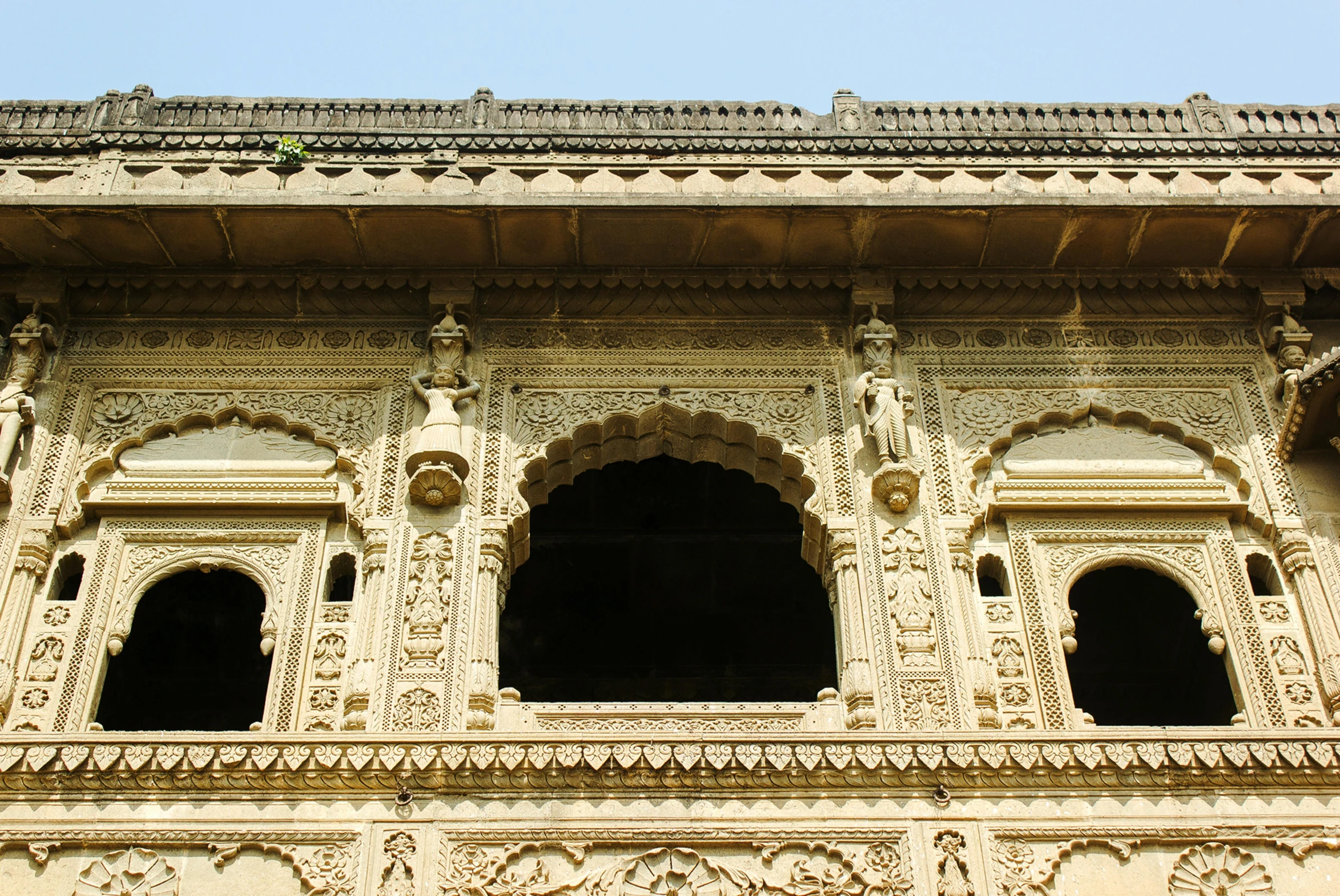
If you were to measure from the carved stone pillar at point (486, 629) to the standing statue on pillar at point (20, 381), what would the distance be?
266 centimetres

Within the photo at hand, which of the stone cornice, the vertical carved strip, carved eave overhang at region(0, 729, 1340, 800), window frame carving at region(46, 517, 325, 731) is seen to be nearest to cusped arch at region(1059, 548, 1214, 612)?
the vertical carved strip

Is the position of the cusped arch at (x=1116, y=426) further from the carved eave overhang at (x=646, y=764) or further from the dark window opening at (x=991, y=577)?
the carved eave overhang at (x=646, y=764)

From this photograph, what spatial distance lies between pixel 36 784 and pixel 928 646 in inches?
171

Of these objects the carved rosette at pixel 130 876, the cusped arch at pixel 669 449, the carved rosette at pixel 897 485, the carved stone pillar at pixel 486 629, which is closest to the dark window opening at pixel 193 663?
the cusped arch at pixel 669 449

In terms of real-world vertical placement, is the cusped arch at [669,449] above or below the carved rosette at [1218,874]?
above

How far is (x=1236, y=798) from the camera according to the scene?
746cm

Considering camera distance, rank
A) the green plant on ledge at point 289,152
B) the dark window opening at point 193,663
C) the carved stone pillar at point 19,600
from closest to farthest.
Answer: the carved stone pillar at point 19,600, the green plant on ledge at point 289,152, the dark window opening at point 193,663

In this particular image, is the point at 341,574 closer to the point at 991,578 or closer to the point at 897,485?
the point at 897,485

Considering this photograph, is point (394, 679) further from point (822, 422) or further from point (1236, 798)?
point (1236, 798)

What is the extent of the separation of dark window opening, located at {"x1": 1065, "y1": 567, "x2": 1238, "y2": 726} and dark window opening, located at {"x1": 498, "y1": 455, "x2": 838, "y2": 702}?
1933 mm

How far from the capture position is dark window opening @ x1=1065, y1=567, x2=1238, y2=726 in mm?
11805

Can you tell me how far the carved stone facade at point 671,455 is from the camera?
291 inches

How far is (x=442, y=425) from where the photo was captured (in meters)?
8.88

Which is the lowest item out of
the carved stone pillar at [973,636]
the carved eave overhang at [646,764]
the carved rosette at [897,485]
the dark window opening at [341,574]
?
the carved eave overhang at [646,764]
